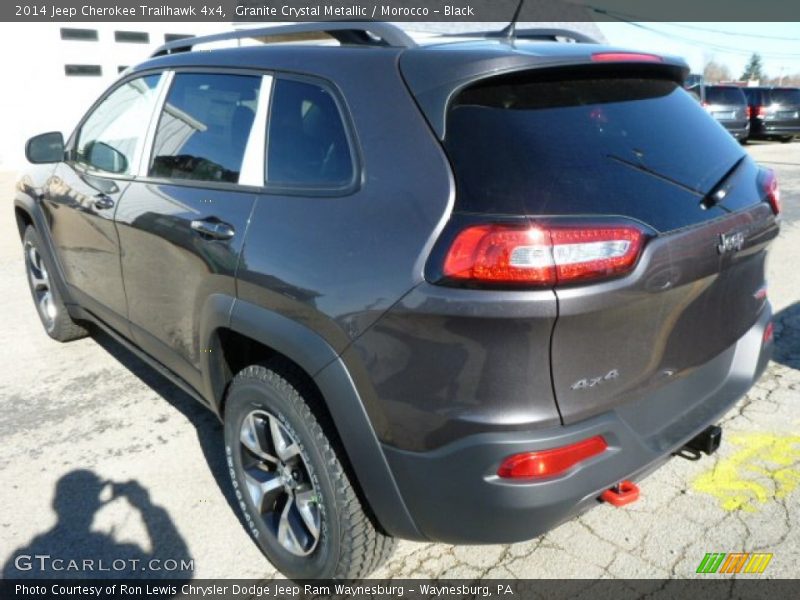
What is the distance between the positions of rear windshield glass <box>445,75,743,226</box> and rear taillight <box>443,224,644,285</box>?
0.07 metres

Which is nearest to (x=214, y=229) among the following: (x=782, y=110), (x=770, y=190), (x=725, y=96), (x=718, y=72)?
(x=770, y=190)

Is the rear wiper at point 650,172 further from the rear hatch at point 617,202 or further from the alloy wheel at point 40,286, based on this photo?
the alloy wheel at point 40,286

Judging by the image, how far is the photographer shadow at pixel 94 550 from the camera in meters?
2.48

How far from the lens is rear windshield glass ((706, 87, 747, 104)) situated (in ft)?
56.7

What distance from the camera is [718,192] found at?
205 cm

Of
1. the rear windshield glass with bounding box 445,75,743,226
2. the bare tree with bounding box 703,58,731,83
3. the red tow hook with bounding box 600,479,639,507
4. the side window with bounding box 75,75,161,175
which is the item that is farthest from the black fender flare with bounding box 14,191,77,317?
the bare tree with bounding box 703,58,731,83

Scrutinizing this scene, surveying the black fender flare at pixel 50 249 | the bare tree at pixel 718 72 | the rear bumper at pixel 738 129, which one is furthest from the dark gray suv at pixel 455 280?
the bare tree at pixel 718 72

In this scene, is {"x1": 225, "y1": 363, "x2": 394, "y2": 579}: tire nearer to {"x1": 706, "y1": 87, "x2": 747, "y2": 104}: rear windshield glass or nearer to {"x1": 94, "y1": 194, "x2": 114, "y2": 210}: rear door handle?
{"x1": 94, "y1": 194, "x2": 114, "y2": 210}: rear door handle

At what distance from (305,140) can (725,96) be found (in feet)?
60.1

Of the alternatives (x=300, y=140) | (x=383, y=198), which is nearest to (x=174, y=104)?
(x=300, y=140)

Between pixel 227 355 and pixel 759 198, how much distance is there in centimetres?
203

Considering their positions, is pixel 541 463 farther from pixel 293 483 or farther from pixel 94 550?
pixel 94 550

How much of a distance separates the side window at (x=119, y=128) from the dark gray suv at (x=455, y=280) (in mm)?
607

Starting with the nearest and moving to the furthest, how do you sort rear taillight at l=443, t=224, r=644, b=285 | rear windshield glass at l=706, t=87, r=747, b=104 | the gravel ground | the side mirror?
rear taillight at l=443, t=224, r=644, b=285, the gravel ground, the side mirror, rear windshield glass at l=706, t=87, r=747, b=104
